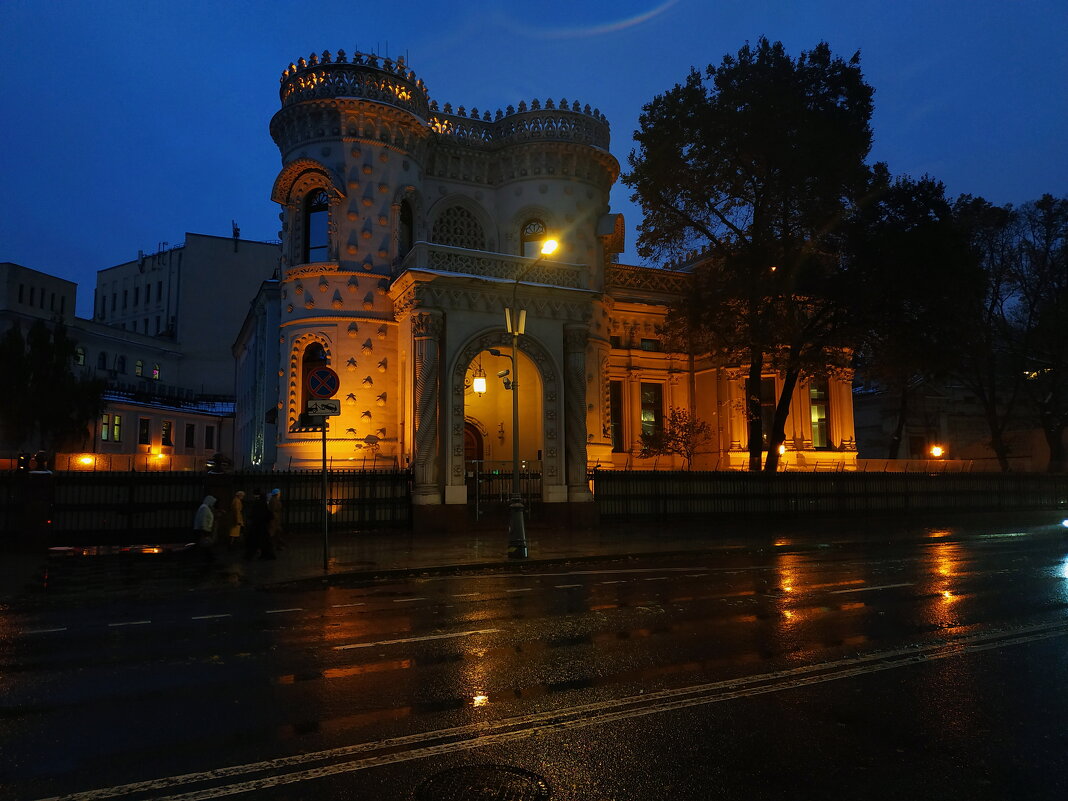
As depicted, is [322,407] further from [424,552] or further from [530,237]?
[530,237]

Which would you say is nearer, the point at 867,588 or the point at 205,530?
the point at 867,588

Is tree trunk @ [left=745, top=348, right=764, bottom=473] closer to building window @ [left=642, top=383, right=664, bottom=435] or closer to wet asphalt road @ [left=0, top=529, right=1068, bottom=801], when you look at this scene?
building window @ [left=642, top=383, right=664, bottom=435]

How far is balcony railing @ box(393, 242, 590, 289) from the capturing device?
1010 inches

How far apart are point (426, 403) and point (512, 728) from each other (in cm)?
1961

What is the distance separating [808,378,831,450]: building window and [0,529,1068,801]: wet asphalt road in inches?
1090

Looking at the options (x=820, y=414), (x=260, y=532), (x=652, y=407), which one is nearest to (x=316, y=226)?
(x=260, y=532)

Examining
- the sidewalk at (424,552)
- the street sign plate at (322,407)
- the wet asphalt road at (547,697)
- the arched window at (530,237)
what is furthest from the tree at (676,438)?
the wet asphalt road at (547,697)

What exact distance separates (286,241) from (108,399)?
25.4 m

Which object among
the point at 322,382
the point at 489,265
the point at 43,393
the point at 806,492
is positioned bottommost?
the point at 806,492

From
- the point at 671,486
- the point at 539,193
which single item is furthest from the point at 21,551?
the point at 539,193

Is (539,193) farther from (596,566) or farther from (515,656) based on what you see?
(515,656)

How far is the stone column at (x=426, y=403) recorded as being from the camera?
2419 centimetres

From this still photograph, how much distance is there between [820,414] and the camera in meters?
39.0

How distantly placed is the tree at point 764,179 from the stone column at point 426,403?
1012cm
